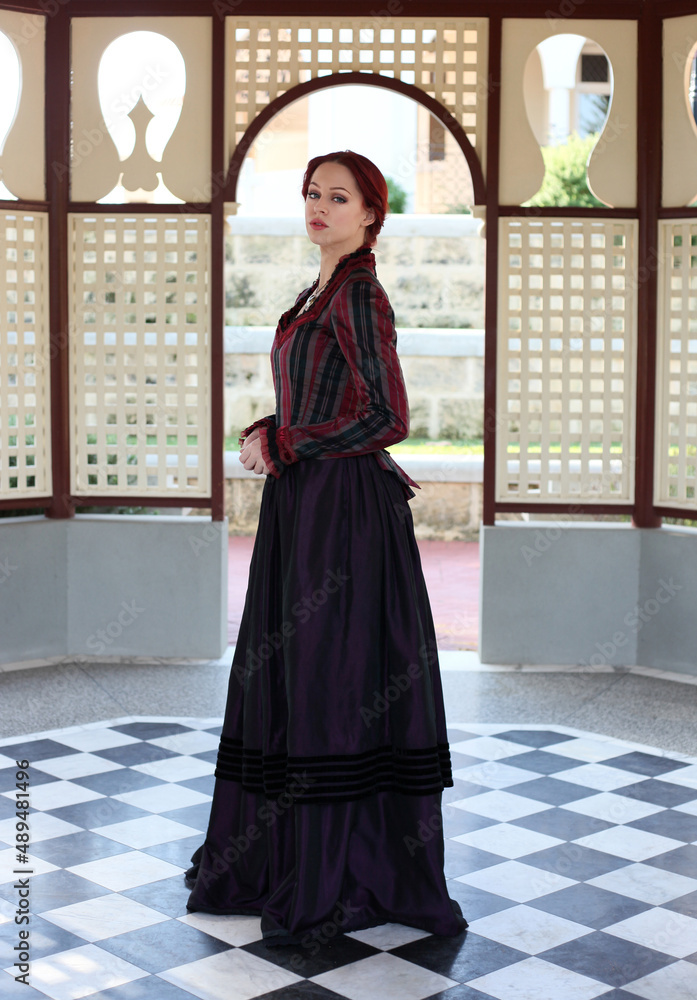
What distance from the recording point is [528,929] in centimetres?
265

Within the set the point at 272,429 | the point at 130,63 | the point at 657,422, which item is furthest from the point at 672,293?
the point at 130,63

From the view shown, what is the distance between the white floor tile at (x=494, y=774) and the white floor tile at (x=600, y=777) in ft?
0.37

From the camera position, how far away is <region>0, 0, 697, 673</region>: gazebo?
5.04 meters

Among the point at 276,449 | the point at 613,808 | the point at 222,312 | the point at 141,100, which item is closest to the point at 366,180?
the point at 276,449

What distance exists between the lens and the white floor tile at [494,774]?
12.1 feet

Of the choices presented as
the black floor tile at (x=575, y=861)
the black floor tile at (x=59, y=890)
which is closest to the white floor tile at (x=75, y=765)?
the black floor tile at (x=59, y=890)

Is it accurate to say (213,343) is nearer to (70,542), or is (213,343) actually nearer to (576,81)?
(70,542)

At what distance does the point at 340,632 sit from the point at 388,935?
68 centimetres

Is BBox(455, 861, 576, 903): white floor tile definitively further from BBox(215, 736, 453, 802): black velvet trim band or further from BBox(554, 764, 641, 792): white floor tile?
BBox(554, 764, 641, 792): white floor tile

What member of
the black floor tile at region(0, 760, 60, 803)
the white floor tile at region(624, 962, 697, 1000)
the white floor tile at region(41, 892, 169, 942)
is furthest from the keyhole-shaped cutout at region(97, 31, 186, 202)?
the white floor tile at region(624, 962, 697, 1000)

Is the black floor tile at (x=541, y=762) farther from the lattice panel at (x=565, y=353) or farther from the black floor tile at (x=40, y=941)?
the black floor tile at (x=40, y=941)

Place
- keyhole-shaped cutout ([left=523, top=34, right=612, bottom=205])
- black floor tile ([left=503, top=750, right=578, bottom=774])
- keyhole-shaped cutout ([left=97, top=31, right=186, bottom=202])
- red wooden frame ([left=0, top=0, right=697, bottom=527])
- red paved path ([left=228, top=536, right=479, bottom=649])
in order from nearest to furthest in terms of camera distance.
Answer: black floor tile ([left=503, top=750, right=578, bottom=774]) < red wooden frame ([left=0, top=0, right=697, bottom=527]) < keyhole-shaped cutout ([left=97, top=31, right=186, bottom=202]) < red paved path ([left=228, top=536, right=479, bottom=649]) < keyhole-shaped cutout ([left=523, top=34, right=612, bottom=205])

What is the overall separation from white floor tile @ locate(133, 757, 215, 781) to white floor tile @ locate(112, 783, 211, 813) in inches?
3.9

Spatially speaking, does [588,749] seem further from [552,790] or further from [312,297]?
[312,297]
